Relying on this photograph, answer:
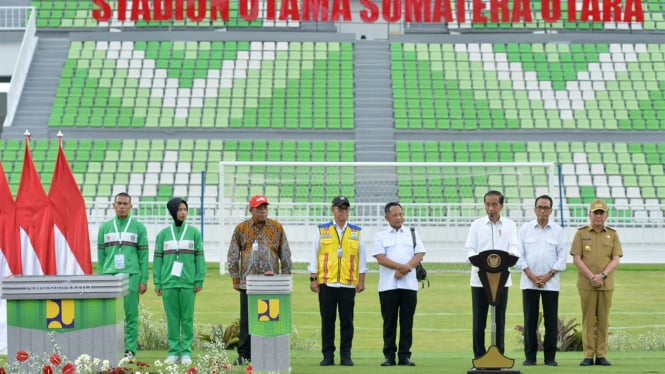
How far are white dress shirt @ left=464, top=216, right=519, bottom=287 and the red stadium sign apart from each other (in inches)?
1063

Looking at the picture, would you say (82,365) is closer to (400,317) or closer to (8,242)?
(400,317)

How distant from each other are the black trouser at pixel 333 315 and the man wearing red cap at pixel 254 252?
505 mm

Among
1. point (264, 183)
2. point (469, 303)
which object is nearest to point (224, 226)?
point (264, 183)

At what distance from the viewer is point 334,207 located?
1147cm

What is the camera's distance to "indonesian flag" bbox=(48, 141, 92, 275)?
1264 cm

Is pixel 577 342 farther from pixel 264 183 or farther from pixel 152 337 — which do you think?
pixel 264 183

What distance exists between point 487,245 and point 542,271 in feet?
1.89

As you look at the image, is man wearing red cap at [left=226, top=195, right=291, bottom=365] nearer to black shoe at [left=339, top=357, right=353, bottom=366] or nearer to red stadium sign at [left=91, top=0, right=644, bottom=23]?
black shoe at [left=339, top=357, right=353, bottom=366]

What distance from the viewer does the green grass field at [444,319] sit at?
11461 mm

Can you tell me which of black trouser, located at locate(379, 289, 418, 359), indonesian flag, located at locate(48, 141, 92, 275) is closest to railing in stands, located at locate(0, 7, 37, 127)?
indonesian flag, located at locate(48, 141, 92, 275)

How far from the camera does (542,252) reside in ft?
37.4

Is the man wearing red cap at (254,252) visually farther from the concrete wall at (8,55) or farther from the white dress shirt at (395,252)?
the concrete wall at (8,55)

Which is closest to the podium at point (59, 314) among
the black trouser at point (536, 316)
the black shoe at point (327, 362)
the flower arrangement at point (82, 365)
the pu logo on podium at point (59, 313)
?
the pu logo on podium at point (59, 313)

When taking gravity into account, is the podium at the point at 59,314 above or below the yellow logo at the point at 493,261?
below
